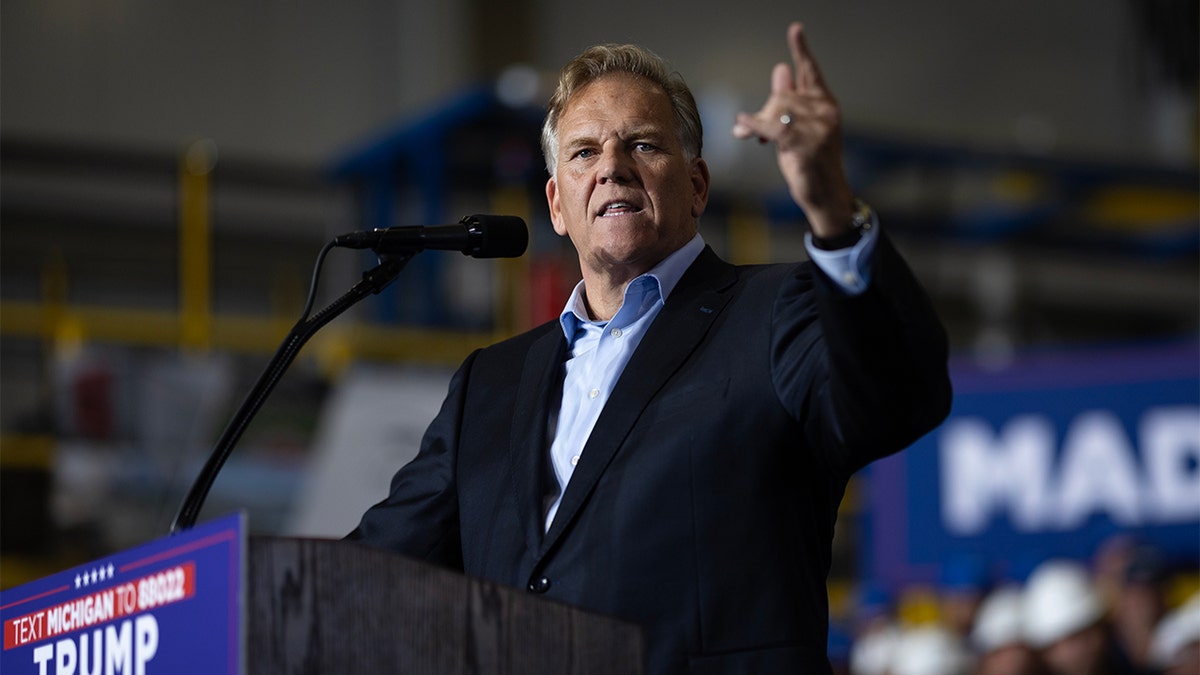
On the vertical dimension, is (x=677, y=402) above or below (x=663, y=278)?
below

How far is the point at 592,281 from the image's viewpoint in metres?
2.36

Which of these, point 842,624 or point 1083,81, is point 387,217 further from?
point 1083,81

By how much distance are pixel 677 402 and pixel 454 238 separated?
0.37m

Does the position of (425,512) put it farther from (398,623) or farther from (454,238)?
(398,623)

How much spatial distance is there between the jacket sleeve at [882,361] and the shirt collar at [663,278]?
41 cm

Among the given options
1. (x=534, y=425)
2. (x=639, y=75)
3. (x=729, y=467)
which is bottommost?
(x=729, y=467)

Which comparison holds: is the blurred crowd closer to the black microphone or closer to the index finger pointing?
the black microphone

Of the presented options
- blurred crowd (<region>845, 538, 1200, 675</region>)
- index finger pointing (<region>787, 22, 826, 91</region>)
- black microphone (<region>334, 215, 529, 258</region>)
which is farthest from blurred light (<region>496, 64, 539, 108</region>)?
index finger pointing (<region>787, 22, 826, 91</region>)

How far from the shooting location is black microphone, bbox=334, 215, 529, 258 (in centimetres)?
214

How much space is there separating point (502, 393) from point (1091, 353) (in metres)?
5.37

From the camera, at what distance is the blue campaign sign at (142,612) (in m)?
1.58

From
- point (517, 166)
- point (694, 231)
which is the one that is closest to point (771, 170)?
point (517, 166)

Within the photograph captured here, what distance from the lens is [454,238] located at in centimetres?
216

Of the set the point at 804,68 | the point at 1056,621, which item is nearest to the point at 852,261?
the point at 804,68
